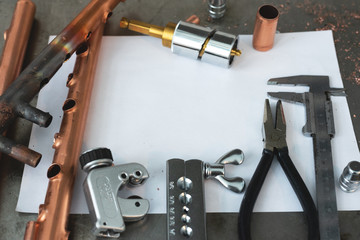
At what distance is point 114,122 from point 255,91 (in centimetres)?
31

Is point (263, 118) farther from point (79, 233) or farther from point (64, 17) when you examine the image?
point (64, 17)

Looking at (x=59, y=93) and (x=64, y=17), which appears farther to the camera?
(x=64, y=17)

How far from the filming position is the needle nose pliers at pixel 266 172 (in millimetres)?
728

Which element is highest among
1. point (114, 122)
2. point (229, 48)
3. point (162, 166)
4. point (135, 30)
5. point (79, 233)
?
point (135, 30)

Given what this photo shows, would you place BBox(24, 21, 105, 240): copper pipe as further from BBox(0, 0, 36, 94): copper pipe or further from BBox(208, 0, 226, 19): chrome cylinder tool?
BBox(208, 0, 226, 19): chrome cylinder tool

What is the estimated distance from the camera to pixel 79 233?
777 mm

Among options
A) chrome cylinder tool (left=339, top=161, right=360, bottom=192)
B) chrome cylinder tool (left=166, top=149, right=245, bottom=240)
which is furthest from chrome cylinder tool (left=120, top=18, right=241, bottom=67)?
chrome cylinder tool (left=339, top=161, right=360, bottom=192)

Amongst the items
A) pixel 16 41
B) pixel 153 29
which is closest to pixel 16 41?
pixel 16 41

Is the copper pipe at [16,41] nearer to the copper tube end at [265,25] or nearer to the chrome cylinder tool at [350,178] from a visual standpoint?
the copper tube end at [265,25]

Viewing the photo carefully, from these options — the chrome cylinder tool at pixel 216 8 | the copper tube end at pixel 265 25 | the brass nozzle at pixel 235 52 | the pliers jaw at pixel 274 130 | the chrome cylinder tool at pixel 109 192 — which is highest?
the chrome cylinder tool at pixel 216 8

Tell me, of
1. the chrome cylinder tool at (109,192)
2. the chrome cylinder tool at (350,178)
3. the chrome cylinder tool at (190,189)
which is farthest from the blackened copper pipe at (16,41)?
the chrome cylinder tool at (350,178)

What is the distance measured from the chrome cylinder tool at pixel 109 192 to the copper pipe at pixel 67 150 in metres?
0.04

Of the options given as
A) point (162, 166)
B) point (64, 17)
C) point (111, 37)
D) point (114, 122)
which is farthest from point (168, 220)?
point (64, 17)

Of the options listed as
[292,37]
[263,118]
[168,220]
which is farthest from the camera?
[292,37]
